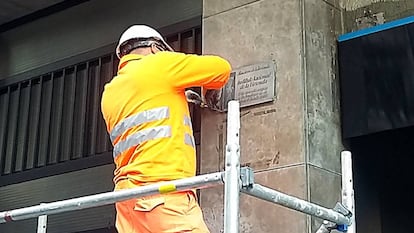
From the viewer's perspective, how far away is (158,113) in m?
5.10

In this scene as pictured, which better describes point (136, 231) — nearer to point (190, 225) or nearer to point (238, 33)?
point (190, 225)

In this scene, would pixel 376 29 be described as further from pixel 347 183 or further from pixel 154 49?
pixel 347 183

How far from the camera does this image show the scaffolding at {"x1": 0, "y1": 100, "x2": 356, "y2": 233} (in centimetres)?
382

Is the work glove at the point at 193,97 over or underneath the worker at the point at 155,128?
over

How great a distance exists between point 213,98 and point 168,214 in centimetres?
171

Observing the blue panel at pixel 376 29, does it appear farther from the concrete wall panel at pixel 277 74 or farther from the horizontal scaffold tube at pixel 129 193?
the horizontal scaffold tube at pixel 129 193

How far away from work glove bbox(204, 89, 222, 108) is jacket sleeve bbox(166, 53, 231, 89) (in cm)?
96

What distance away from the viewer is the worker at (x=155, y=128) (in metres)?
4.82

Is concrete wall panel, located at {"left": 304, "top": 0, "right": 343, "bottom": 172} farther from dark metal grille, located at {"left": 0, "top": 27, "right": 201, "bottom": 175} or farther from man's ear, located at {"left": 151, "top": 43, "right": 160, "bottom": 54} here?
dark metal grille, located at {"left": 0, "top": 27, "right": 201, "bottom": 175}

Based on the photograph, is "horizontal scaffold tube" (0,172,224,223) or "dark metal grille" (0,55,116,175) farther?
"dark metal grille" (0,55,116,175)

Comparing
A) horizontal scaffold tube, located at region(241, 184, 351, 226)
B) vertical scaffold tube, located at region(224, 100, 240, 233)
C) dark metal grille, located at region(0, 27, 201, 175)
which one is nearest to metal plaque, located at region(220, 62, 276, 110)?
dark metal grille, located at region(0, 27, 201, 175)

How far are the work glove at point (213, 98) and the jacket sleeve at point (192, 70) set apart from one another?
96 cm

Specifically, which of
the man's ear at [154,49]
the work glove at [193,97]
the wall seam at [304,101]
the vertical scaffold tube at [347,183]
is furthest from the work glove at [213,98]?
the vertical scaffold tube at [347,183]

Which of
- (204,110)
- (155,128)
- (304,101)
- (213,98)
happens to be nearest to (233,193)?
(155,128)
